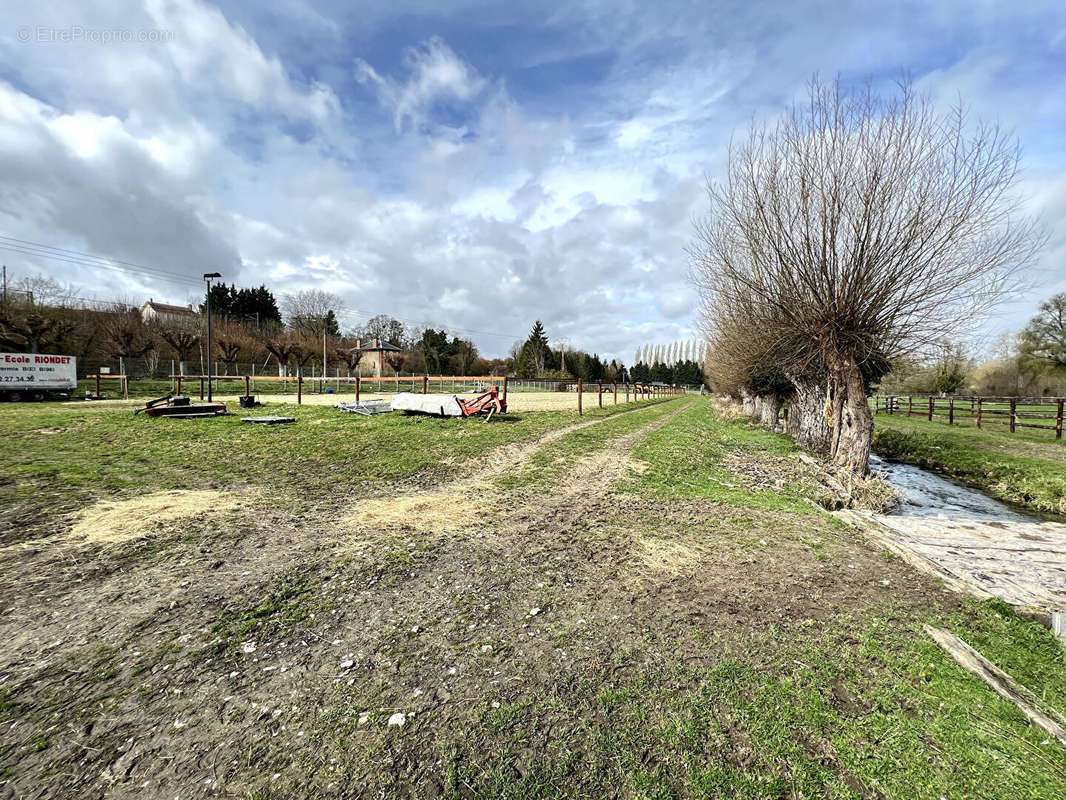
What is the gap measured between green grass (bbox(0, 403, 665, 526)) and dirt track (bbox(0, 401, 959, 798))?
199 cm

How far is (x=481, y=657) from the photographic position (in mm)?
2467

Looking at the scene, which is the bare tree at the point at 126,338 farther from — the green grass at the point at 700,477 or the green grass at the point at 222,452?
the green grass at the point at 700,477

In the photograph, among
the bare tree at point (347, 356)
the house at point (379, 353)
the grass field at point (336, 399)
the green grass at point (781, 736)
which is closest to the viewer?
the green grass at point (781, 736)

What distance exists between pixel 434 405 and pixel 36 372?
21.7 metres

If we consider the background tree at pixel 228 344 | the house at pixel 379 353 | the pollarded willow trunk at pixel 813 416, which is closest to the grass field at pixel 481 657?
the pollarded willow trunk at pixel 813 416

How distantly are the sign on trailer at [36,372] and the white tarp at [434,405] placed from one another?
65.2ft

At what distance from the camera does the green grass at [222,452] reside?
5797 mm

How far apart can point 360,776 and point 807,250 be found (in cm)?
1003

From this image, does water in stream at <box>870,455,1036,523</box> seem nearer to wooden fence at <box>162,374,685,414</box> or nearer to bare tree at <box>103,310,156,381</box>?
wooden fence at <box>162,374,685,414</box>

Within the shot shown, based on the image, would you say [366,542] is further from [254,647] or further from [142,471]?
[142,471]

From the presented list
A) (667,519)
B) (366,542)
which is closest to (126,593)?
(366,542)

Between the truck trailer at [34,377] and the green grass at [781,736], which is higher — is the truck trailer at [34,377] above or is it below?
above

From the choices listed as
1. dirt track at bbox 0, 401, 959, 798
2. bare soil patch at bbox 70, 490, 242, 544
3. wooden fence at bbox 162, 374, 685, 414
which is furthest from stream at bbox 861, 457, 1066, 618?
wooden fence at bbox 162, 374, 685, 414

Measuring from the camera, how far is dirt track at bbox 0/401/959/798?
1.76 m
